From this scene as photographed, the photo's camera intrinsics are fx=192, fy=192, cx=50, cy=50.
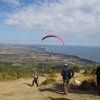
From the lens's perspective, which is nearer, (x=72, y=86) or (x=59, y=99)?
(x=59, y=99)

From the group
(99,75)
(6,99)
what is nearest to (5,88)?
(6,99)

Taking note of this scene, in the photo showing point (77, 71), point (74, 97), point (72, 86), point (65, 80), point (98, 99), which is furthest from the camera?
point (77, 71)

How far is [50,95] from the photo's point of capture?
41.9 ft

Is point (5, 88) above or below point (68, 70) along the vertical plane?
below

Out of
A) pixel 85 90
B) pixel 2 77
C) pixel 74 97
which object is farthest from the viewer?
pixel 2 77

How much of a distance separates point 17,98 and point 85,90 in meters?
5.37

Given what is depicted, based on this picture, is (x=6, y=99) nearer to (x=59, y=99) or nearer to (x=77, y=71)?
(x=59, y=99)

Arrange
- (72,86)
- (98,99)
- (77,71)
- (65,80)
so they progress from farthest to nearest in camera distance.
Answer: (77,71) < (72,86) < (65,80) < (98,99)

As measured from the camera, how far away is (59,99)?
11.8 meters

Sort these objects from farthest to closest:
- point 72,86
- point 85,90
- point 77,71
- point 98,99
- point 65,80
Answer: point 77,71, point 72,86, point 85,90, point 65,80, point 98,99

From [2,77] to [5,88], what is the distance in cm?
588

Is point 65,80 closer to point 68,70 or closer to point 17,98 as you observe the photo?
point 68,70

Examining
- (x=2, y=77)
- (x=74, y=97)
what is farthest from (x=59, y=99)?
(x=2, y=77)

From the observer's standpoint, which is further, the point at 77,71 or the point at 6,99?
the point at 77,71
